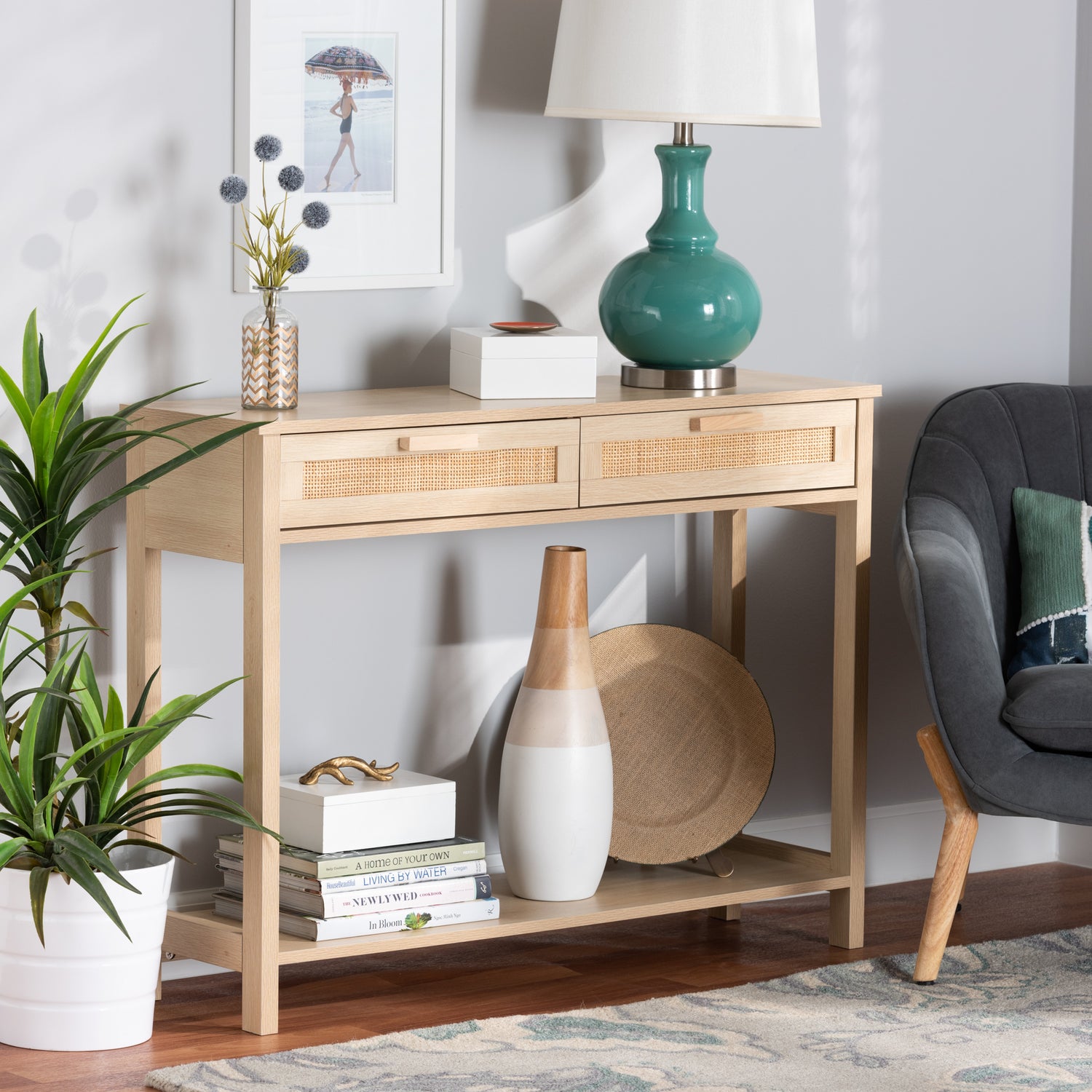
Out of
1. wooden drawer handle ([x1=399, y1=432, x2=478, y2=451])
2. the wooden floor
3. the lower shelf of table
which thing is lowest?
the wooden floor

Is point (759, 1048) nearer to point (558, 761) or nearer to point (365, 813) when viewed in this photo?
point (558, 761)

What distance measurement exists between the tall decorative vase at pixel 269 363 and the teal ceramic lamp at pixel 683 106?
574mm

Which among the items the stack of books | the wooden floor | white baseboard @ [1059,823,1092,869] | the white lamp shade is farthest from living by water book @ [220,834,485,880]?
white baseboard @ [1059,823,1092,869]

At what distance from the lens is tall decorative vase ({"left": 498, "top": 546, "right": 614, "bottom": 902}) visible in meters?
2.98

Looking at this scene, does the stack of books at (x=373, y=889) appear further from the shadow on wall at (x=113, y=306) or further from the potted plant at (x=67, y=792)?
the shadow on wall at (x=113, y=306)

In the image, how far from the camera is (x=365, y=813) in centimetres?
284

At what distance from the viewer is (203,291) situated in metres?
2.93

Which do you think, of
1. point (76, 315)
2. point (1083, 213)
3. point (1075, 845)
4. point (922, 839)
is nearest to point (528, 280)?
point (76, 315)

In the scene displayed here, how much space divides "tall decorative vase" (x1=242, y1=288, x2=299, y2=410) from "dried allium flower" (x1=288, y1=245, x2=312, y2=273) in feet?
0.24

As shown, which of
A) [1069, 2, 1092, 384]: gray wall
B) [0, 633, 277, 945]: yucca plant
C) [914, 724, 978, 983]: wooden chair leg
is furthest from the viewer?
[1069, 2, 1092, 384]: gray wall

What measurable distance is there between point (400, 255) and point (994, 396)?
1.08m

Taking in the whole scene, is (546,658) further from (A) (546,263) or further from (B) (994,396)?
(B) (994,396)

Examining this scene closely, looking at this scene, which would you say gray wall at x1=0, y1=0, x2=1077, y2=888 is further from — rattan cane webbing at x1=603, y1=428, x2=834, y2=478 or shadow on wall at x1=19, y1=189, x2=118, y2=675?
rattan cane webbing at x1=603, y1=428, x2=834, y2=478

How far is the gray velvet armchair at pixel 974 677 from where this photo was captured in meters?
2.84
